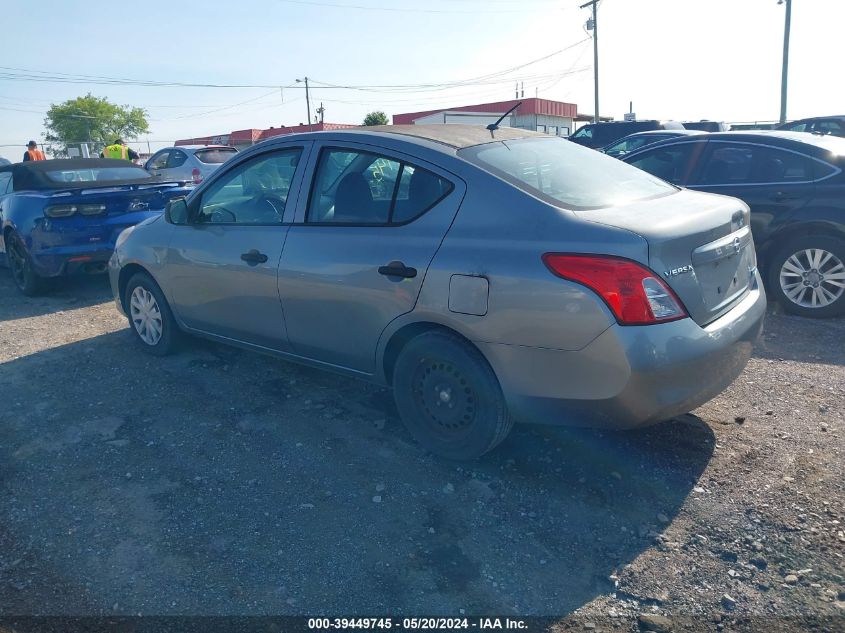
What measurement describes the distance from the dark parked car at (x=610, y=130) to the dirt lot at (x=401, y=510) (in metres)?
15.3

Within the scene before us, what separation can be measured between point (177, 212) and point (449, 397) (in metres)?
2.61

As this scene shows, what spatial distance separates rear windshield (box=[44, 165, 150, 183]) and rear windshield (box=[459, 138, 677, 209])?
6.09 metres

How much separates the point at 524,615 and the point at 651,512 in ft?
3.02

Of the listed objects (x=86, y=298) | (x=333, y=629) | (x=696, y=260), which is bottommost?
Result: (x=333, y=629)

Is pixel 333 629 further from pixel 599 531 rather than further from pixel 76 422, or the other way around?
pixel 76 422

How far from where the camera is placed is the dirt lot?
8.85 ft

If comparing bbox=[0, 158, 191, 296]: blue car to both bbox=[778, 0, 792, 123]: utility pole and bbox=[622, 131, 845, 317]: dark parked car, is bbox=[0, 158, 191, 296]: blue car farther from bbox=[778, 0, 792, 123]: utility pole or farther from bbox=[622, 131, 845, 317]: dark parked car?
bbox=[778, 0, 792, 123]: utility pole

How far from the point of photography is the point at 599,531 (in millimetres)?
3064

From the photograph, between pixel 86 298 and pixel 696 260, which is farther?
pixel 86 298

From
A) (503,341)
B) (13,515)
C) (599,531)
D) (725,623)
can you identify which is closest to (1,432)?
(13,515)

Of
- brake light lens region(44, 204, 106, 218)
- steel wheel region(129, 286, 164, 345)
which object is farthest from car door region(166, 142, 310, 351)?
brake light lens region(44, 204, 106, 218)

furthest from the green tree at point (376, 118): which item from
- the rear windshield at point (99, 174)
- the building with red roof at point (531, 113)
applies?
the rear windshield at point (99, 174)

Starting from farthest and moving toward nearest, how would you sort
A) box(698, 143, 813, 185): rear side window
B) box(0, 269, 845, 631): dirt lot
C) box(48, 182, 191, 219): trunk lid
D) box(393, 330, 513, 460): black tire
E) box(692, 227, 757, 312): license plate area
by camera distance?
1. box(48, 182, 191, 219): trunk lid
2. box(698, 143, 813, 185): rear side window
3. box(393, 330, 513, 460): black tire
4. box(692, 227, 757, 312): license plate area
5. box(0, 269, 845, 631): dirt lot

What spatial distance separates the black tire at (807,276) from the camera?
5820 mm
